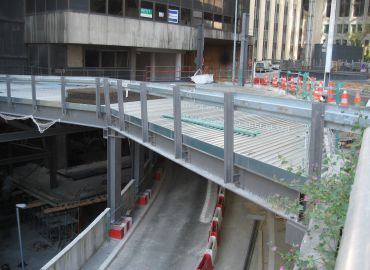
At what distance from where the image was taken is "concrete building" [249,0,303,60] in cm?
6600

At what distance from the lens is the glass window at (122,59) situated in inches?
1280

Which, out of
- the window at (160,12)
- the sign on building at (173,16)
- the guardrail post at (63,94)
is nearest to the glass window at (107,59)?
the window at (160,12)

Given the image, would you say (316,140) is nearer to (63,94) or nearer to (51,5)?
(63,94)

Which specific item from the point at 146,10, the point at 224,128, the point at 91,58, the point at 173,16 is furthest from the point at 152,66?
the point at 224,128

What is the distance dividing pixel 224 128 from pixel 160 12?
91.8 feet

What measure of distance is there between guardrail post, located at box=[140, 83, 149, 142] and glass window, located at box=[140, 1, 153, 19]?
23018 mm

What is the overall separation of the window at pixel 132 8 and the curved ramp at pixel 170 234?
1628cm

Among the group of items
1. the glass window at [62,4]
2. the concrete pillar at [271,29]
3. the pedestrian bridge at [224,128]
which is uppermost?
the concrete pillar at [271,29]

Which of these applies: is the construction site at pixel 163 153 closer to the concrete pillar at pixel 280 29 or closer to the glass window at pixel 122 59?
the glass window at pixel 122 59

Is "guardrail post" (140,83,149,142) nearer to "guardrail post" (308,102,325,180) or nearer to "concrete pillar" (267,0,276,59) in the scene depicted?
"guardrail post" (308,102,325,180)

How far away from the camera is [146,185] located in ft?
61.0

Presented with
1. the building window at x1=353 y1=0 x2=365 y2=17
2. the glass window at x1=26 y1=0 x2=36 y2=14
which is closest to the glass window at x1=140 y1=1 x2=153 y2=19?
the glass window at x1=26 y1=0 x2=36 y2=14

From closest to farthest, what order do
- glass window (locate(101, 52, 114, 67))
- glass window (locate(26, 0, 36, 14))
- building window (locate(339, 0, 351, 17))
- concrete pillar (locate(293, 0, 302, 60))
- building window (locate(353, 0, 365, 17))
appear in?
glass window (locate(26, 0, 36, 14)) < glass window (locate(101, 52, 114, 67)) < concrete pillar (locate(293, 0, 302, 60)) < building window (locate(353, 0, 365, 17)) < building window (locate(339, 0, 351, 17))

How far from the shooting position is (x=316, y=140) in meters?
5.44
